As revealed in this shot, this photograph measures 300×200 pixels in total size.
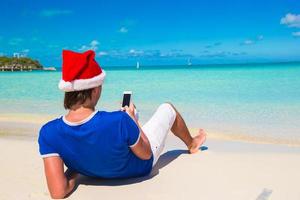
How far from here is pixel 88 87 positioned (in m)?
2.82

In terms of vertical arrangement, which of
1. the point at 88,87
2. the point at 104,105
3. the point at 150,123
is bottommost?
the point at 104,105

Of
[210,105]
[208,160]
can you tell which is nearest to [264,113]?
[210,105]

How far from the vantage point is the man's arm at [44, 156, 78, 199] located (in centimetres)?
307

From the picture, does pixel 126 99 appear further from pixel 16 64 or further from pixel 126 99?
pixel 16 64

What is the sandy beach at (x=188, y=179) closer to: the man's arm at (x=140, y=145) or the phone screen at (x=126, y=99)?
the man's arm at (x=140, y=145)

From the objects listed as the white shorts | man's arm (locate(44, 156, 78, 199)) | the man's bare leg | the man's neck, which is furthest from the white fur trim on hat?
the man's bare leg

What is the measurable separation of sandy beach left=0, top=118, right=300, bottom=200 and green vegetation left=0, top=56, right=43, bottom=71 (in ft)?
300

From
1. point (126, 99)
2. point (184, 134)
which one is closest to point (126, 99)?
point (126, 99)

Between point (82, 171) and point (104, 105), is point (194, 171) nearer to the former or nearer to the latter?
point (82, 171)

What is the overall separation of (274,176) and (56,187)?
76.8 inches

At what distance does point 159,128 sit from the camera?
3.73 meters

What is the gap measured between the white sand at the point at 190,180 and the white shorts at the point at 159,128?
296 millimetres

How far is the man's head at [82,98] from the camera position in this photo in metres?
2.88

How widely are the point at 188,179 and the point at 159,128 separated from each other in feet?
1.76
